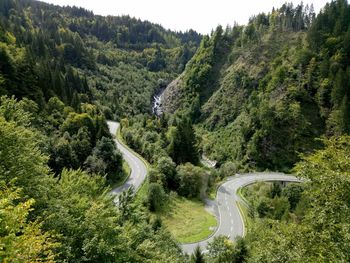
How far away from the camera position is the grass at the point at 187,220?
46844 millimetres

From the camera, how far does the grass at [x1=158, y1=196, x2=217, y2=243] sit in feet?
154

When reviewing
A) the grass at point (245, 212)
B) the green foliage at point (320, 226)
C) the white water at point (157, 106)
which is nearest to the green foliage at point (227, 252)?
the green foliage at point (320, 226)

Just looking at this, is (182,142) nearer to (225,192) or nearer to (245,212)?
(225,192)

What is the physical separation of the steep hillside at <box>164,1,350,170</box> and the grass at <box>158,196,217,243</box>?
131ft

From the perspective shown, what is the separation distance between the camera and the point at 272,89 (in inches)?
4213

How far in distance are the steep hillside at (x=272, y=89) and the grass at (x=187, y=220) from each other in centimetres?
3986

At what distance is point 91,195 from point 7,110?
11674 millimetres

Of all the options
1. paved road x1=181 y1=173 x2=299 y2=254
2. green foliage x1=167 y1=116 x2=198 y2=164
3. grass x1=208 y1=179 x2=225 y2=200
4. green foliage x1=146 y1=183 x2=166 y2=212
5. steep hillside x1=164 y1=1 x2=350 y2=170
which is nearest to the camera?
paved road x1=181 y1=173 x2=299 y2=254

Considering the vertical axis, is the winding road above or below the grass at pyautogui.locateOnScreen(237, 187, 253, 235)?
above

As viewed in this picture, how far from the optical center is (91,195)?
97.2ft

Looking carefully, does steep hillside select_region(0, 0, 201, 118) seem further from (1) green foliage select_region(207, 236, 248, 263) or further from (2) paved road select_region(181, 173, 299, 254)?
(1) green foliage select_region(207, 236, 248, 263)

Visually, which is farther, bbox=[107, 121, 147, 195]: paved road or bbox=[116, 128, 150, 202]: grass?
bbox=[107, 121, 147, 195]: paved road

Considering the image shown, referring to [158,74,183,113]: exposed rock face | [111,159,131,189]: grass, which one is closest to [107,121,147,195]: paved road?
[111,159,131,189]: grass

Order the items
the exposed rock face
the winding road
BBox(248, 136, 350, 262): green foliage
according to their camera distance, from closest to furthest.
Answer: BBox(248, 136, 350, 262): green foliage, the winding road, the exposed rock face
